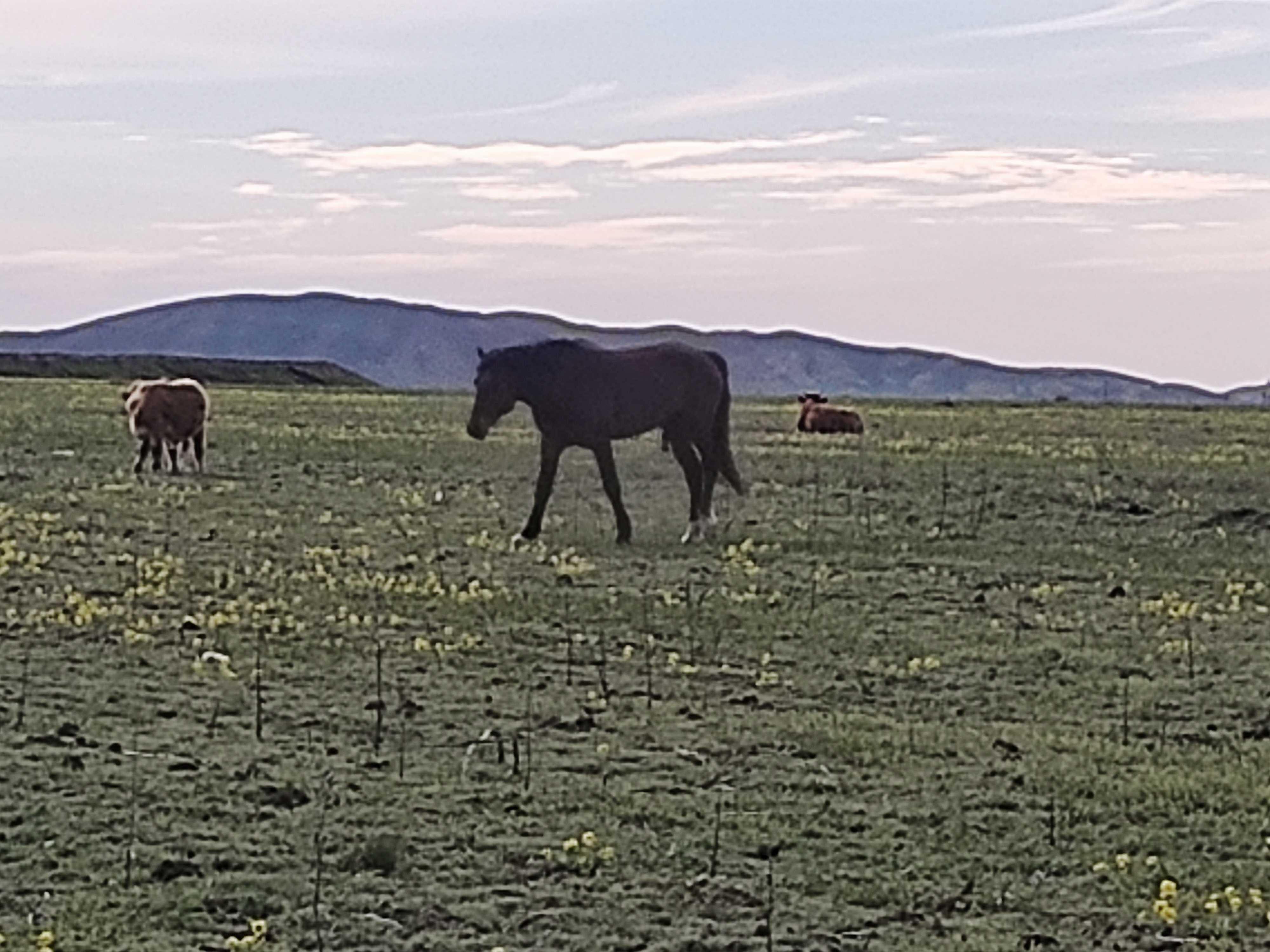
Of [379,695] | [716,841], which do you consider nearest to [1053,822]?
[716,841]

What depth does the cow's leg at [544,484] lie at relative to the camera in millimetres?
20031

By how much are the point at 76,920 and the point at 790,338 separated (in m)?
151

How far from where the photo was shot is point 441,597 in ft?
52.1

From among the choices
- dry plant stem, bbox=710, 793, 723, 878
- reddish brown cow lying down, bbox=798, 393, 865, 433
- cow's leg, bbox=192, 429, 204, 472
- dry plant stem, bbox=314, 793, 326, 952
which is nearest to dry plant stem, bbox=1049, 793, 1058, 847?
dry plant stem, bbox=710, 793, 723, 878

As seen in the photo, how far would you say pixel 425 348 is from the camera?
566ft

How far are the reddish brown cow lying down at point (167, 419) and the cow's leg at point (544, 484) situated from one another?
7.18 meters

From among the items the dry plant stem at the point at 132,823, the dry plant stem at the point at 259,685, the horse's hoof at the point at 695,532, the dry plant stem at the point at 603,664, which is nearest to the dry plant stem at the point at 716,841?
the dry plant stem at the point at 132,823

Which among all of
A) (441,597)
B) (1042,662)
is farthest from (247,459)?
(1042,662)

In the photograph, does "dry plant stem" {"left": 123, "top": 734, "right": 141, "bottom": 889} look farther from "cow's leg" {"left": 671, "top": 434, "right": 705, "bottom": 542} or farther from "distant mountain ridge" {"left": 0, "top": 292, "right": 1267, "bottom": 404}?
"distant mountain ridge" {"left": 0, "top": 292, "right": 1267, "bottom": 404}

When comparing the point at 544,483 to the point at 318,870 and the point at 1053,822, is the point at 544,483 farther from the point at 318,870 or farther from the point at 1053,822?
the point at 318,870

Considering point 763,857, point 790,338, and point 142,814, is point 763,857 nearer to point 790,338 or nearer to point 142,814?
point 142,814

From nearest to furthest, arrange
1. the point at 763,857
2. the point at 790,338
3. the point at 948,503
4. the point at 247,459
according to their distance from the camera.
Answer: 1. the point at 763,857
2. the point at 948,503
3. the point at 247,459
4. the point at 790,338

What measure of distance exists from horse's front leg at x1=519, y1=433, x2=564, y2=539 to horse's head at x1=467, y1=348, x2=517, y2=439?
54 centimetres

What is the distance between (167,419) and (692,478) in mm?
8249
